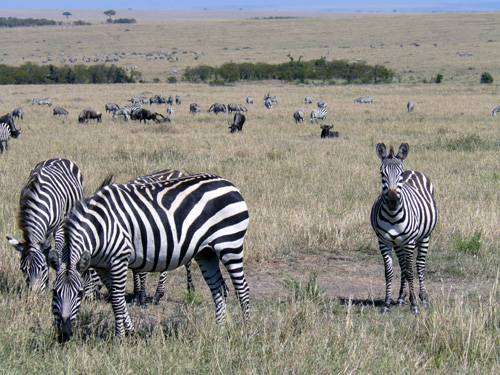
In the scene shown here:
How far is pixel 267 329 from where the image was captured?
227 inches

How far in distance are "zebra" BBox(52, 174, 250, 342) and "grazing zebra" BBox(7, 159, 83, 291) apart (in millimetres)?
443

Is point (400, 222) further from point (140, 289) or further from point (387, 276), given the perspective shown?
point (140, 289)

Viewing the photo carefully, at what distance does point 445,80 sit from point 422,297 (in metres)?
50.5

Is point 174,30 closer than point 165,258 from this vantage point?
No

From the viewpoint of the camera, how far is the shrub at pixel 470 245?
918 cm

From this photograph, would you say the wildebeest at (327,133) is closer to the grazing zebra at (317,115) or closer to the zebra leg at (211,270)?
the grazing zebra at (317,115)

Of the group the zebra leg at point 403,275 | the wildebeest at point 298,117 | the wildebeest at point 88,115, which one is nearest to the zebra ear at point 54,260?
the zebra leg at point 403,275

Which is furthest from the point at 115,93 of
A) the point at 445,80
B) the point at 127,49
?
the point at 127,49

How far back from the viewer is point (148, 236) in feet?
19.6

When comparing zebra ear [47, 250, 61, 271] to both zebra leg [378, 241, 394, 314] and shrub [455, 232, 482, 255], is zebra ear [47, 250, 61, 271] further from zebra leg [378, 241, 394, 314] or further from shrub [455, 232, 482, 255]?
shrub [455, 232, 482, 255]

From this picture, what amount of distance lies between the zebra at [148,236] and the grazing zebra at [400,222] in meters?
1.64

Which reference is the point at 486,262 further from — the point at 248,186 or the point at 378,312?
the point at 248,186

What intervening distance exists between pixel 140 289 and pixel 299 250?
267 centimetres

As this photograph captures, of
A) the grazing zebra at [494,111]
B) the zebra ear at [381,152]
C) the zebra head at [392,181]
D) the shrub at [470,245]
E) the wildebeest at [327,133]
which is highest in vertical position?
the zebra ear at [381,152]
